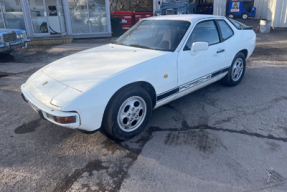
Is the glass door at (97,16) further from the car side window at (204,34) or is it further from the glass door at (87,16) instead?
the car side window at (204,34)

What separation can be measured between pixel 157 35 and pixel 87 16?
1011 cm

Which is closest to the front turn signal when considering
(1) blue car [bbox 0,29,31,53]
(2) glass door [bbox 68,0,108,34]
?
(1) blue car [bbox 0,29,31,53]

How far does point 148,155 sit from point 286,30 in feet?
44.6

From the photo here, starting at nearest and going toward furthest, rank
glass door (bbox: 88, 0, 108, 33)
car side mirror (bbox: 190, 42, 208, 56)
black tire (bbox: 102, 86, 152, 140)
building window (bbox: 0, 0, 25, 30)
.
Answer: black tire (bbox: 102, 86, 152, 140), car side mirror (bbox: 190, 42, 208, 56), building window (bbox: 0, 0, 25, 30), glass door (bbox: 88, 0, 108, 33)

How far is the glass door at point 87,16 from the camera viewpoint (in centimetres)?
1262

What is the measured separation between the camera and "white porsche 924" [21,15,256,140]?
2.66m

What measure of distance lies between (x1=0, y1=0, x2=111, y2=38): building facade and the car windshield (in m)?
9.32

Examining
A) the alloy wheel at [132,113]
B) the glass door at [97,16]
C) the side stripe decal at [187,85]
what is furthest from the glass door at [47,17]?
the alloy wheel at [132,113]

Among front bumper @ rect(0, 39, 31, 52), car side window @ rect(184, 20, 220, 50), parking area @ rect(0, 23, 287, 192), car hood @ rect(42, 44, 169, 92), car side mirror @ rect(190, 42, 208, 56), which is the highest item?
car side window @ rect(184, 20, 220, 50)

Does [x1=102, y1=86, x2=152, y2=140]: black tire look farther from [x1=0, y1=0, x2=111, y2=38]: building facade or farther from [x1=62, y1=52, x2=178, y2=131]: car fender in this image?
[x1=0, y1=0, x2=111, y2=38]: building facade

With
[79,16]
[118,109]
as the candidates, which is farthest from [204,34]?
[79,16]

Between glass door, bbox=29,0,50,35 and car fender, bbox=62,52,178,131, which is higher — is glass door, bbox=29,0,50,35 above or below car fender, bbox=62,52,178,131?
above

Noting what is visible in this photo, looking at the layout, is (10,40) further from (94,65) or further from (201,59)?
(201,59)

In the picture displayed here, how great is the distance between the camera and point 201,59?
3861 millimetres
